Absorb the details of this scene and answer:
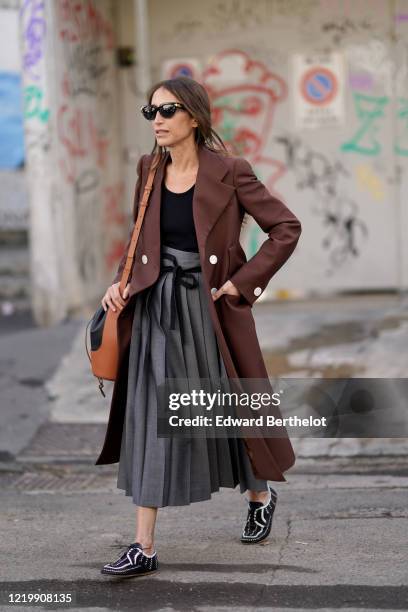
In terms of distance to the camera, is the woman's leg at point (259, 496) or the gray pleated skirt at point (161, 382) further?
the woman's leg at point (259, 496)

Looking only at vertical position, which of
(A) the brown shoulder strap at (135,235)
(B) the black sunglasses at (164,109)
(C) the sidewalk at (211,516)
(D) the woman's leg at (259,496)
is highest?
(B) the black sunglasses at (164,109)

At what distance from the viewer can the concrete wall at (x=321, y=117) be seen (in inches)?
389

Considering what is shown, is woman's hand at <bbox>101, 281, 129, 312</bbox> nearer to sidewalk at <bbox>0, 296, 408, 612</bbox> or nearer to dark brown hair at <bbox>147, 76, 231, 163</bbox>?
dark brown hair at <bbox>147, 76, 231, 163</bbox>

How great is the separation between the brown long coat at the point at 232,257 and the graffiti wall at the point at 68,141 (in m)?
4.69

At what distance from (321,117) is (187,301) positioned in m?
5.73

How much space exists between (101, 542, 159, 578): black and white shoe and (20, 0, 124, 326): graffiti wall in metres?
4.93

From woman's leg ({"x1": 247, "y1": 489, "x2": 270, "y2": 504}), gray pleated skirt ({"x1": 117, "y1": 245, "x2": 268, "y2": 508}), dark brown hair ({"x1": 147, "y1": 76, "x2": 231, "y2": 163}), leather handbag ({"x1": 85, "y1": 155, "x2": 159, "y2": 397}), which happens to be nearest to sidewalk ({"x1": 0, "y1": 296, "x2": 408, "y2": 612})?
woman's leg ({"x1": 247, "y1": 489, "x2": 270, "y2": 504})

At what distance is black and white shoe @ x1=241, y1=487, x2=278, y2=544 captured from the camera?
492 cm

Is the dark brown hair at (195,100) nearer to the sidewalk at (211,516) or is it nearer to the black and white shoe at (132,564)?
the black and white shoe at (132,564)

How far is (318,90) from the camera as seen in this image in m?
9.97

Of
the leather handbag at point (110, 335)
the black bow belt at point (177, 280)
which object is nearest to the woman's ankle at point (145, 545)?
the leather handbag at point (110, 335)

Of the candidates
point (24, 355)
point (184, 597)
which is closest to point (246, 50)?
point (24, 355)

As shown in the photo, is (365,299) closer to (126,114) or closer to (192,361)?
(126,114)

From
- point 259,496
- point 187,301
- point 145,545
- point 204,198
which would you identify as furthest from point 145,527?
point 204,198
